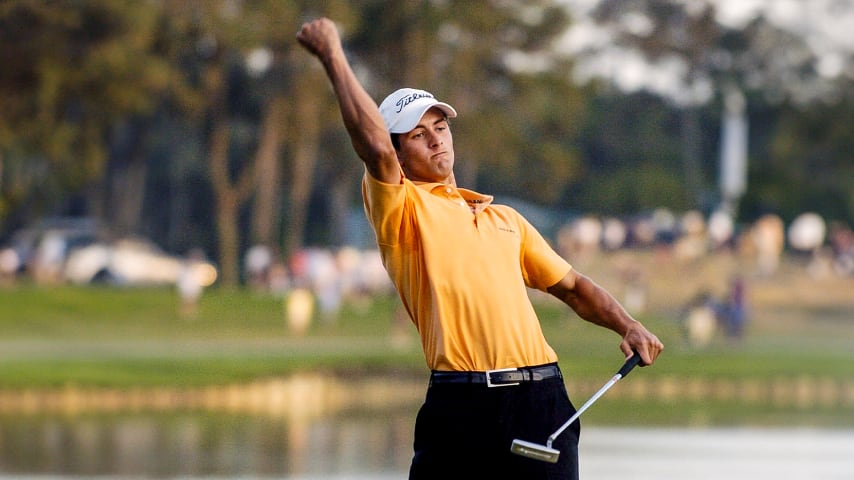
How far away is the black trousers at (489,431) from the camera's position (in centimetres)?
620

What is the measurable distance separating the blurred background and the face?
9410 mm

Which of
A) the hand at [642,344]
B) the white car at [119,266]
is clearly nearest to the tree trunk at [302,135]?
the white car at [119,266]

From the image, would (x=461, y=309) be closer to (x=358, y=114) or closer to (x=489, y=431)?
(x=489, y=431)

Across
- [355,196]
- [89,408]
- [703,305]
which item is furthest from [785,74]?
[89,408]

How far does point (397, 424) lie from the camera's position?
20562 millimetres

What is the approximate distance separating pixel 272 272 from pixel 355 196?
21442 mm

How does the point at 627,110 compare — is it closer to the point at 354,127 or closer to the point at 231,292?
the point at 231,292

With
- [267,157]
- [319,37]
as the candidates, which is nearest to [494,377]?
[319,37]

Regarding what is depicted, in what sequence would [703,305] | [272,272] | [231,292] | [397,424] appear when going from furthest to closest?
1. [272,272]
2. [231,292]
3. [703,305]
4. [397,424]

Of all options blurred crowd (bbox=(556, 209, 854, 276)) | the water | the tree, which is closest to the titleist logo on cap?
the water

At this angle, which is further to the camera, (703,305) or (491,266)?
(703,305)

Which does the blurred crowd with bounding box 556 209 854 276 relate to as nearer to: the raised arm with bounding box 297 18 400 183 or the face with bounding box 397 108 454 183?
the face with bounding box 397 108 454 183

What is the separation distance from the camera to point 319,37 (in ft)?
18.9

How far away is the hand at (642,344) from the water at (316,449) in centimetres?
860
